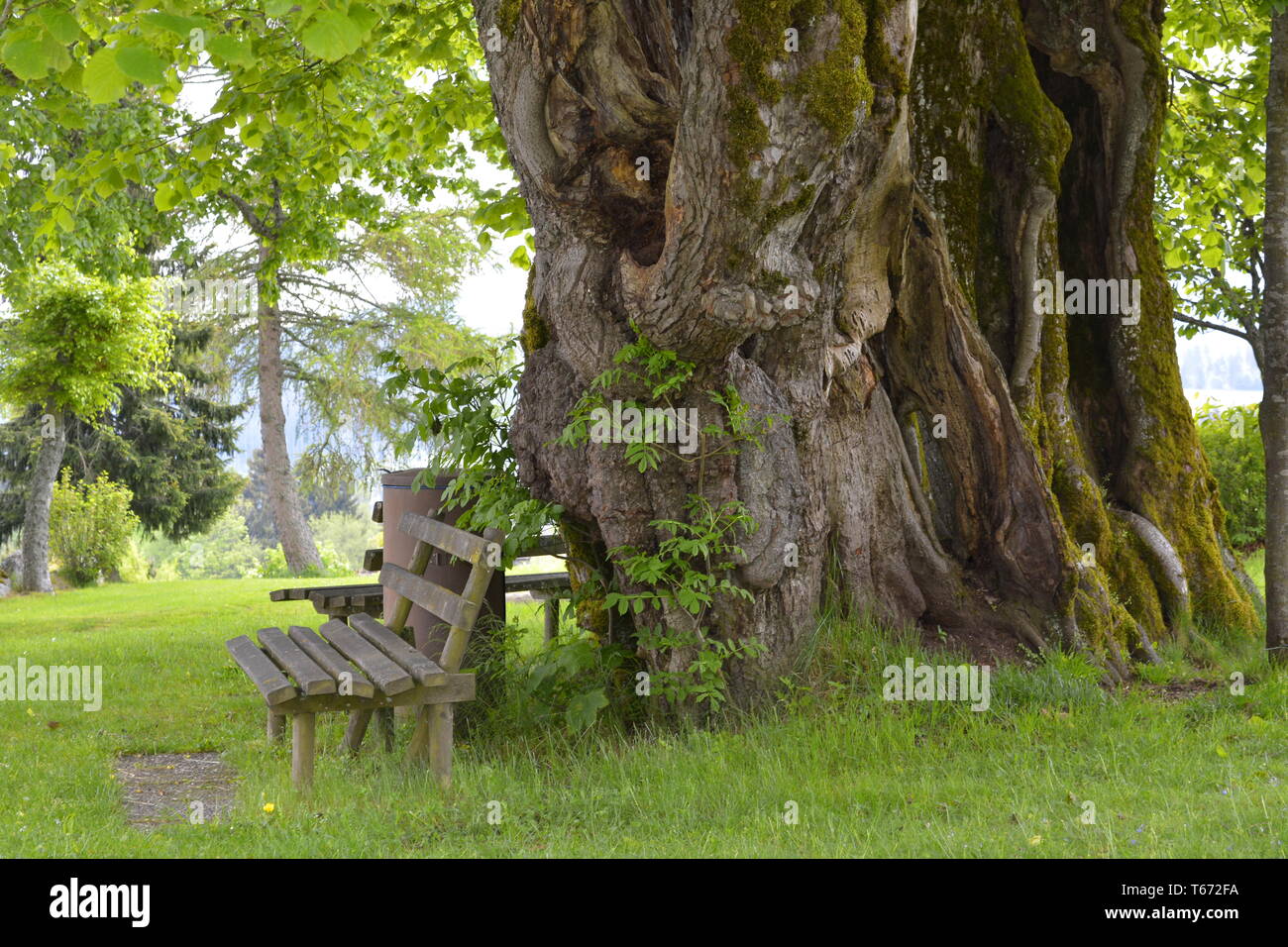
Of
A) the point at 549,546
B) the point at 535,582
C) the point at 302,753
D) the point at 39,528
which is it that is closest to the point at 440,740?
the point at 302,753

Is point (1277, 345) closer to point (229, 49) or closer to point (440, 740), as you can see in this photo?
point (440, 740)

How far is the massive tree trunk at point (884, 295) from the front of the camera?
4.93 m

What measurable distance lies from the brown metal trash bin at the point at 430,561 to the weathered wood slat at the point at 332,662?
0.64 meters

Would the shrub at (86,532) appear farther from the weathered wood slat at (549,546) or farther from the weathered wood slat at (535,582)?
the weathered wood slat at (549,546)

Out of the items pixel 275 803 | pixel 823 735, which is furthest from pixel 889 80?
pixel 275 803

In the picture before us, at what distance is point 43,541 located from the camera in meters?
19.6

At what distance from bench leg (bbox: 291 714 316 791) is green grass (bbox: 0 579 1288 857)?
78mm

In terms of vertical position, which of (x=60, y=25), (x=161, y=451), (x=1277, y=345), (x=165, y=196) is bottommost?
(x=1277, y=345)

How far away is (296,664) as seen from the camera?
5.11m

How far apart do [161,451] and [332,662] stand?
90.4 ft

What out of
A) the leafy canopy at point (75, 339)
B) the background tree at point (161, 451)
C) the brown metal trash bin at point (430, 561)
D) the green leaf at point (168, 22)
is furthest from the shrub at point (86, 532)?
the green leaf at point (168, 22)
